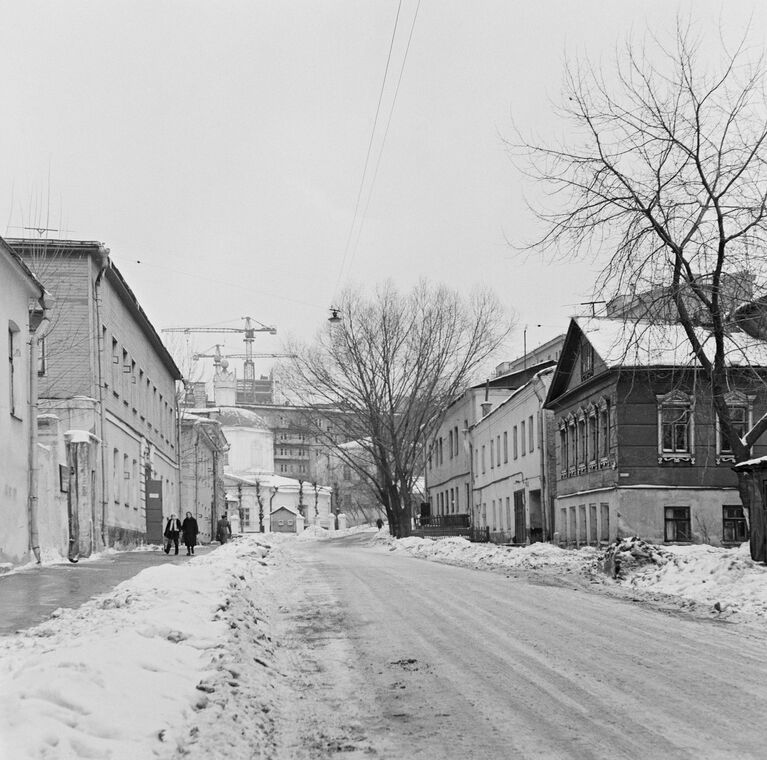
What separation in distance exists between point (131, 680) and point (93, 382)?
23944 millimetres

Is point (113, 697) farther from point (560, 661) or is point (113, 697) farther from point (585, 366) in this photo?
point (585, 366)

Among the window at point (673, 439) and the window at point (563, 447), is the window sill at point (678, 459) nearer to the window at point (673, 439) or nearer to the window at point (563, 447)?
A: the window at point (673, 439)

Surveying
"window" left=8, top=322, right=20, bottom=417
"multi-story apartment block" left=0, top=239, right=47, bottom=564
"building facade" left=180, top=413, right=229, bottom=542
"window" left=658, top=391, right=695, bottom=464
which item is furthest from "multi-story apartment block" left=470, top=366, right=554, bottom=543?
"window" left=8, top=322, right=20, bottom=417

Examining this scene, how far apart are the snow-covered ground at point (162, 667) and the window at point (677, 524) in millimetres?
14326

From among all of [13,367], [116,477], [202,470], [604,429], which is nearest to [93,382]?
[116,477]

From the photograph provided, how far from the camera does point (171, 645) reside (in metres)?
7.86

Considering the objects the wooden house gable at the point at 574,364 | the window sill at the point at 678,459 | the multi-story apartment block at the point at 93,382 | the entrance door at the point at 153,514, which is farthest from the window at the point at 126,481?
the window sill at the point at 678,459

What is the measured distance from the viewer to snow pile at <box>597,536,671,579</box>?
1764cm

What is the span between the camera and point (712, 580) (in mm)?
15047

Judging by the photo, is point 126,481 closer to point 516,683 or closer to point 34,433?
point 34,433

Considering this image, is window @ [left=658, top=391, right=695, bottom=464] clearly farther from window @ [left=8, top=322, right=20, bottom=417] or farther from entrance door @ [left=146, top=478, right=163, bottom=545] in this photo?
entrance door @ [left=146, top=478, right=163, bottom=545]

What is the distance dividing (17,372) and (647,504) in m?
17.7

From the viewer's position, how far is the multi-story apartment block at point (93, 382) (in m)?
26.5

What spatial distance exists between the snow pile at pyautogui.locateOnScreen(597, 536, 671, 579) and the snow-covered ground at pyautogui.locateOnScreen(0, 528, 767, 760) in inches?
82.7
